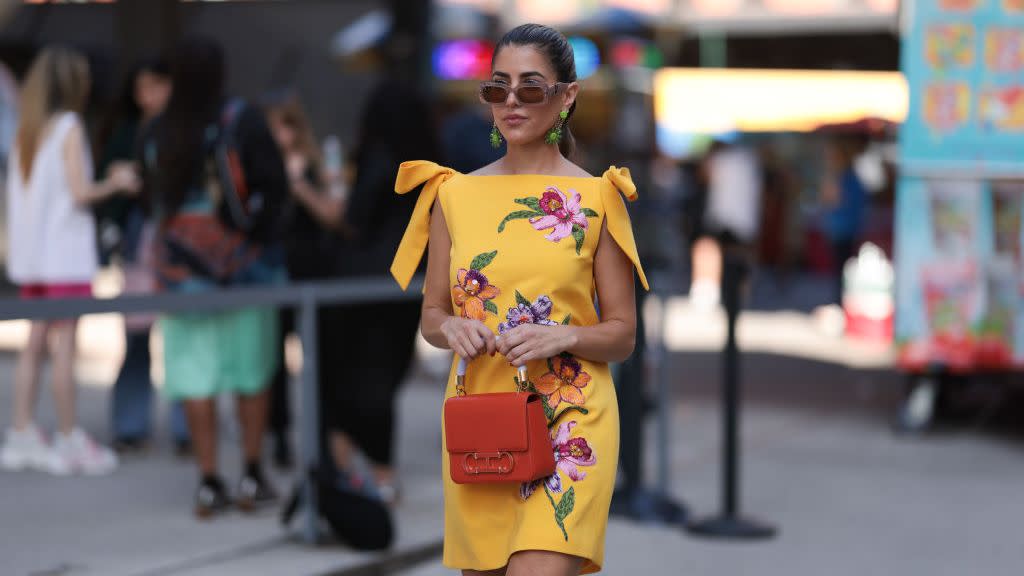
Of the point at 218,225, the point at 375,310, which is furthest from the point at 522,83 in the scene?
the point at 375,310

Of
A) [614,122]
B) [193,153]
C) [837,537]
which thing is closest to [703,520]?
[837,537]

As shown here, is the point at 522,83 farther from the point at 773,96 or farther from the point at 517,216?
the point at 773,96

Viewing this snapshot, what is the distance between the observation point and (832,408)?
1083cm

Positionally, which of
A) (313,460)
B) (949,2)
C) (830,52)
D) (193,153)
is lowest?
(313,460)

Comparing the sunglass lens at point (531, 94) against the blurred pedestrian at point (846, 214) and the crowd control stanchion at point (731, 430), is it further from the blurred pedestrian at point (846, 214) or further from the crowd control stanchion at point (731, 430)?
the blurred pedestrian at point (846, 214)

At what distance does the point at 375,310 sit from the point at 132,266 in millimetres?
1921

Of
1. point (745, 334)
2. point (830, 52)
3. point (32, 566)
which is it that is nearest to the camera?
point (32, 566)

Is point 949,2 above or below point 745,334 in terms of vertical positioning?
above

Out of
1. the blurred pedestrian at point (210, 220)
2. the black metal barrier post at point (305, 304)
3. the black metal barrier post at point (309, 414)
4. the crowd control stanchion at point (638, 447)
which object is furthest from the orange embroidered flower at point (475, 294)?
the crowd control stanchion at point (638, 447)

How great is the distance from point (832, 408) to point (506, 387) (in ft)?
25.4

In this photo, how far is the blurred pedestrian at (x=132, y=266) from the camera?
804 cm

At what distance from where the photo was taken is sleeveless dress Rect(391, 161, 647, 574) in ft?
11.0

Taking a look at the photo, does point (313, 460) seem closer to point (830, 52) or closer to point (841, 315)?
point (841, 315)

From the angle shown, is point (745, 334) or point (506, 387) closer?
point (506, 387)
